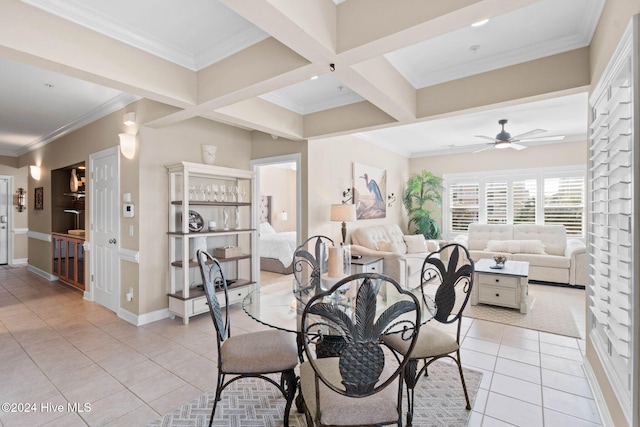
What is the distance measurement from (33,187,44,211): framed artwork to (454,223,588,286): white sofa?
28.2 feet

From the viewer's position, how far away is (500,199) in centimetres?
706

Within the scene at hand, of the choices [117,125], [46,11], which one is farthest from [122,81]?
[117,125]

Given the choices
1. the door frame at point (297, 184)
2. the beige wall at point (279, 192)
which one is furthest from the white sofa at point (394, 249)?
the beige wall at point (279, 192)

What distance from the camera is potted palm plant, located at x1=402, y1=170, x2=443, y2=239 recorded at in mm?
7266

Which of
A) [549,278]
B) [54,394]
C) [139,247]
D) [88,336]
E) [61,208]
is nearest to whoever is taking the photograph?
[54,394]

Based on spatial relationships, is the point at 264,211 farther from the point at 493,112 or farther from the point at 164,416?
the point at 164,416

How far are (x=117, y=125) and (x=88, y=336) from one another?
8.36 ft

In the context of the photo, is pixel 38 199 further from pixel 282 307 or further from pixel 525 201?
pixel 525 201

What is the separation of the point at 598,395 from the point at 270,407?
2239 millimetres

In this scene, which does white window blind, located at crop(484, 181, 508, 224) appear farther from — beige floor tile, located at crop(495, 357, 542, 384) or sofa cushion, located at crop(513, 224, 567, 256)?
beige floor tile, located at crop(495, 357, 542, 384)

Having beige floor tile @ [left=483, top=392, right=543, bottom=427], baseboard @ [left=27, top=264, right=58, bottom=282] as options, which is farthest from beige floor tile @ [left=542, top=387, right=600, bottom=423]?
baseboard @ [left=27, top=264, right=58, bottom=282]

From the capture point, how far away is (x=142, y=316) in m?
3.77

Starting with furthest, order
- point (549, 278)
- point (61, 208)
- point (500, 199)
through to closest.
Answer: point (500, 199), point (61, 208), point (549, 278)

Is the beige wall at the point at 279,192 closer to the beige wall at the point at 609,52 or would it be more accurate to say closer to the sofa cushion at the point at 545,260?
the sofa cushion at the point at 545,260
